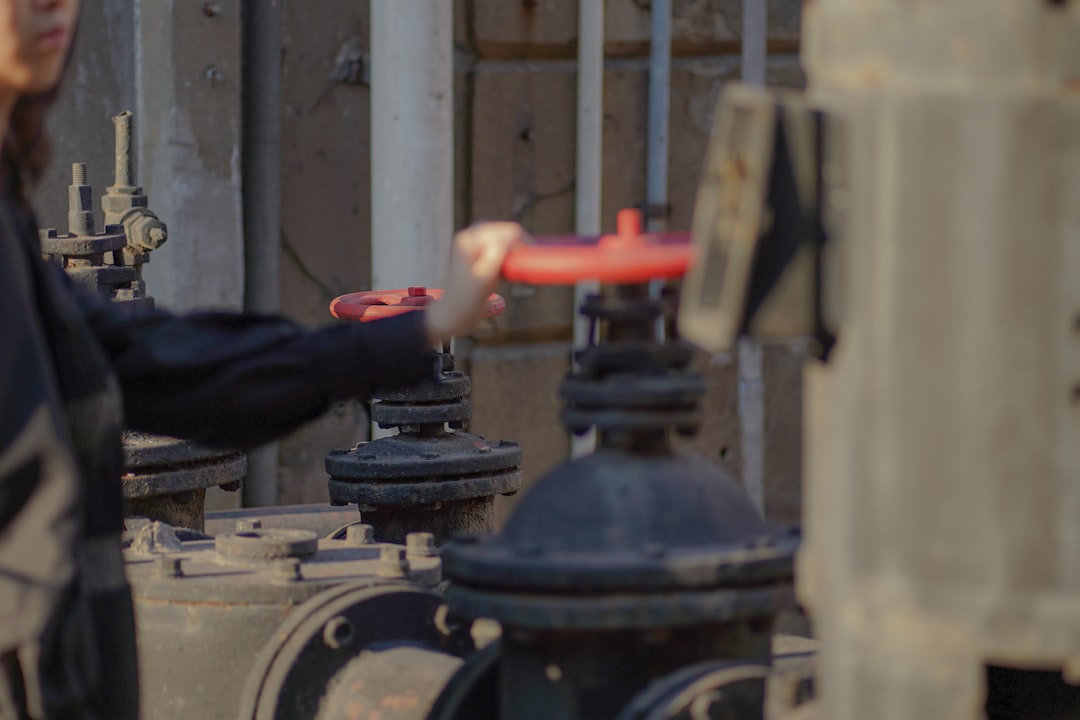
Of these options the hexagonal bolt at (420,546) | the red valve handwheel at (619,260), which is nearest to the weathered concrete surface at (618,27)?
the hexagonal bolt at (420,546)

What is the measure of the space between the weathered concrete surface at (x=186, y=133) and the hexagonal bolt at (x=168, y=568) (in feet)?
6.74

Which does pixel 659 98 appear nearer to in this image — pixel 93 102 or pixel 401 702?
pixel 93 102

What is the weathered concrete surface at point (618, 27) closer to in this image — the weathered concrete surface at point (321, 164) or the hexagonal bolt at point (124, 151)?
the weathered concrete surface at point (321, 164)

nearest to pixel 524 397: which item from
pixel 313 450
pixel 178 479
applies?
pixel 313 450

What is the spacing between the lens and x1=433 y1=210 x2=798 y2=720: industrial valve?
46.7 inches

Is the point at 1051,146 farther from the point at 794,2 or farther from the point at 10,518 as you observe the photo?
the point at 794,2

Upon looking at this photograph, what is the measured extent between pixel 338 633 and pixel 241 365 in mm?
319

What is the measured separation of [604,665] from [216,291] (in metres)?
2.71

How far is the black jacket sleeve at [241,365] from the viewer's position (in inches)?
55.9

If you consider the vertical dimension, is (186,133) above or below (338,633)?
above

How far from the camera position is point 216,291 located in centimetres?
382

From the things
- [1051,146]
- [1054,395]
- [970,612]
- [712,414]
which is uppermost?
[1051,146]

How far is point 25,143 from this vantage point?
54.2 inches

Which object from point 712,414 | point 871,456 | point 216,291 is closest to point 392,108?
point 216,291
